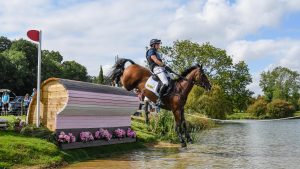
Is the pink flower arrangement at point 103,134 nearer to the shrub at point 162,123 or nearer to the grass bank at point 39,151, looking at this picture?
the grass bank at point 39,151

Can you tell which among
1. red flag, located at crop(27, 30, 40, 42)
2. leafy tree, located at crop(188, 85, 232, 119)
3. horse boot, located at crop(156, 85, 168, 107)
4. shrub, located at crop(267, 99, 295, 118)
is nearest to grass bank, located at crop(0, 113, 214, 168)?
red flag, located at crop(27, 30, 40, 42)

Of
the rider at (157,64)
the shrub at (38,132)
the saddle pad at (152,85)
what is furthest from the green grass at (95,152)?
the rider at (157,64)

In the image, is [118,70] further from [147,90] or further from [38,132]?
[38,132]

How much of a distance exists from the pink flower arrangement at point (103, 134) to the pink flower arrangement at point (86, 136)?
437 mm

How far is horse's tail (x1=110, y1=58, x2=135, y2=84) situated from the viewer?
36.1ft

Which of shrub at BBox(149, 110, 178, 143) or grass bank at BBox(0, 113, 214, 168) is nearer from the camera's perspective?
grass bank at BBox(0, 113, 214, 168)

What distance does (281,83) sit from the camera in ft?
368

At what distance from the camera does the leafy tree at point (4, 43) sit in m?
67.1

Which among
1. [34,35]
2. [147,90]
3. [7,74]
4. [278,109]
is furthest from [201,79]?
[278,109]

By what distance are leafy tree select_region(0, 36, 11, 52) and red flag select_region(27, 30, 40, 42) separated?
57.0 m

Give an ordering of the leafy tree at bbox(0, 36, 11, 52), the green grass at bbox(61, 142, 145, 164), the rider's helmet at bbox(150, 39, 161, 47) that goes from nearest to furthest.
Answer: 1. the rider's helmet at bbox(150, 39, 161, 47)
2. the green grass at bbox(61, 142, 145, 164)
3. the leafy tree at bbox(0, 36, 11, 52)

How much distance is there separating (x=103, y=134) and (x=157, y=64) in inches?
194

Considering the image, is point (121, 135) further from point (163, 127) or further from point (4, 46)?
point (4, 46)

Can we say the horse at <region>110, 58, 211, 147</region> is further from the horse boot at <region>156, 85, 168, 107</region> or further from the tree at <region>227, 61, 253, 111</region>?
the tree at <region>227, 61, 253, 111</region>
